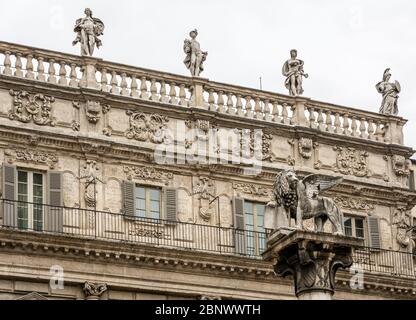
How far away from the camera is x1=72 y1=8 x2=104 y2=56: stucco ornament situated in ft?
170

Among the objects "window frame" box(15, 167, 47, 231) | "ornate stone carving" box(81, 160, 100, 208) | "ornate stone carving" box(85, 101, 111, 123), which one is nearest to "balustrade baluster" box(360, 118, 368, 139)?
"ornate stone carving" box(85, 101, 111, 123)

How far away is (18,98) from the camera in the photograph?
49688 mm

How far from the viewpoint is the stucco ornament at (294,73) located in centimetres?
5572

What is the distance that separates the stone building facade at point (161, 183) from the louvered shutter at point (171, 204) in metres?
0.05

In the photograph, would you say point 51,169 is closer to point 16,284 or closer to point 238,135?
point 16,284

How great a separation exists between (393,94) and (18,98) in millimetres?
16122

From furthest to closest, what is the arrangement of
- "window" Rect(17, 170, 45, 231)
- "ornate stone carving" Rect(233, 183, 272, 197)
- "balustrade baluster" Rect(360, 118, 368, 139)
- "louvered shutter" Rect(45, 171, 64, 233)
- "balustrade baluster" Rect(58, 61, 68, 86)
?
"balustrade baluster" Rect(360, 118, 368, 139)
"ornate stone carving" Rect(233, 183, 272, 197)
"balustrade baluster" Rect(58, 61, 68, 86)
"louvered shutter" Rect(45, 171, 64, 233)
"window" Rect(17, 170, 45, 231)

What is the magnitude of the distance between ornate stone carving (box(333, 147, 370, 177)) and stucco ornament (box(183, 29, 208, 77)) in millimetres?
6332

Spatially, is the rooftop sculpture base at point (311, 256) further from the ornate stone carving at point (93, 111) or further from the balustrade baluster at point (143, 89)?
the balustrade baluster at point (143, 89)

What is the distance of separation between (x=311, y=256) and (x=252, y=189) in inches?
742

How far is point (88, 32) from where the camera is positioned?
51875 millimetres

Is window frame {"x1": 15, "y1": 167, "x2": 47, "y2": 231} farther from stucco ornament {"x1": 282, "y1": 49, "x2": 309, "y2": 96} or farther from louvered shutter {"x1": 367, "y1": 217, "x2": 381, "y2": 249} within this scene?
louvered shutter {"x1": 367, "y1": 217, "x2": 381, "y2": 249}

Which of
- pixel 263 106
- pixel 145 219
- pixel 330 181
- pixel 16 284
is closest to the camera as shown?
pixel 330 181

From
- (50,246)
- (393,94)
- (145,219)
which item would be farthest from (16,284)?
(393,94)
